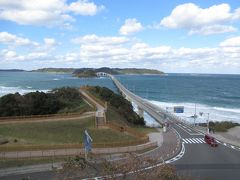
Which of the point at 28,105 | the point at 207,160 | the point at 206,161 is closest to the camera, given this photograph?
the point at 206,161

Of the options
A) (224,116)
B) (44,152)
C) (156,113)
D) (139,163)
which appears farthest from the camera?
(224,116)

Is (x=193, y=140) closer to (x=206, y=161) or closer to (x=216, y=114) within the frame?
(x=206, y=161)

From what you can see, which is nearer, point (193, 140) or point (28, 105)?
point (193, 140)

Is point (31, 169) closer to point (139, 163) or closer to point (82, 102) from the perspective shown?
point (139, 163)

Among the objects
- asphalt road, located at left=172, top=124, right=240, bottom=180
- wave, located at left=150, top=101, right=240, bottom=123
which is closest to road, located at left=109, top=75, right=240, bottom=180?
asphalt road, located at left=172, top=124, right=240, bottom=180

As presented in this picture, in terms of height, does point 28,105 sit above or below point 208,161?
above

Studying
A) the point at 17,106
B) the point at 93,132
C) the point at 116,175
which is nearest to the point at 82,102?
the point at 17,106

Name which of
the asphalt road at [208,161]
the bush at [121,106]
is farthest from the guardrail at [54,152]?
the bush at [121,106]

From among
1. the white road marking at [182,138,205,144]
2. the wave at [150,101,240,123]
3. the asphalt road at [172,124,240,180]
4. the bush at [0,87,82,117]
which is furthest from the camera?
the wave at [150,101,240,123]

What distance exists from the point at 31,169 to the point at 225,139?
112 feet

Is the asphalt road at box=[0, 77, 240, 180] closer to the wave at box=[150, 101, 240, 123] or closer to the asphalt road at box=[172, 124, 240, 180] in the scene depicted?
the asphalt road at box=[172, 124, 240, 180]

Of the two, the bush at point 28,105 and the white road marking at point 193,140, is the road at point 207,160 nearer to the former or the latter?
the white road marking at point 193,140

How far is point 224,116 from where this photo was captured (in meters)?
112

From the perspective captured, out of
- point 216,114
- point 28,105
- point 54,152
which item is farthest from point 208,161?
point 216,114
